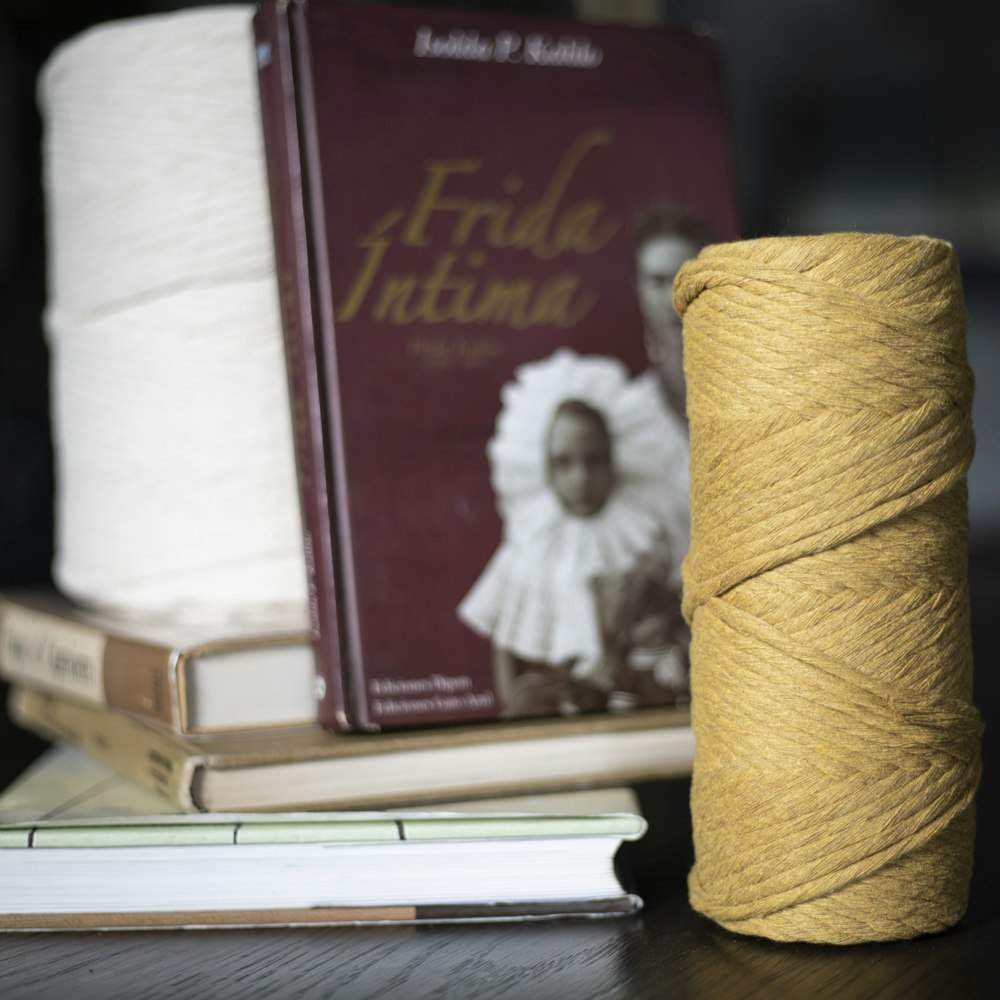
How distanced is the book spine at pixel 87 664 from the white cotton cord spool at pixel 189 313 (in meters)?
0.05

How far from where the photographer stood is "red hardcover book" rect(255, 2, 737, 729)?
2.07ft

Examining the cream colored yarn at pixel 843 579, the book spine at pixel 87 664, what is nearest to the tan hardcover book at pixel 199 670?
the book spine at pixel 87 664

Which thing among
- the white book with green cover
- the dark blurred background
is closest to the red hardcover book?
the white book with green cover

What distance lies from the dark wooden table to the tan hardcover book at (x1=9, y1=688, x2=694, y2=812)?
8 centimetres

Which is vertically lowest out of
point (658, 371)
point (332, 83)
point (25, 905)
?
point (25, 905)

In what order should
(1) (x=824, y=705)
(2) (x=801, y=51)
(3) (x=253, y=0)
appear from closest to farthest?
1. (1) (x=824, y=705)
2. (3) (x=253, y=0)
3. (2) (x=801, y=51)

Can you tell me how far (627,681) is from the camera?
2.21ft

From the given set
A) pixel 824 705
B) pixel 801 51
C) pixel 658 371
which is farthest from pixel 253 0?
pixel 801 51

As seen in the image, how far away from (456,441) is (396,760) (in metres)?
0.17

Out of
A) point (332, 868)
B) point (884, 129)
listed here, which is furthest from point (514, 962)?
point (884, 129)

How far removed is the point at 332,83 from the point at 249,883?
403 mm

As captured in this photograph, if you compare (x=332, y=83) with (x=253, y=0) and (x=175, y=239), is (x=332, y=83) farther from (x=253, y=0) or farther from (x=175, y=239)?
(x=253, y=0)

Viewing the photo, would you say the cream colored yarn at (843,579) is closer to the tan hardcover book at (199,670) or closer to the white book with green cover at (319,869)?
the white book with green cover at (319,869)

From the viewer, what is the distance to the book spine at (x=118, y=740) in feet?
1.86
